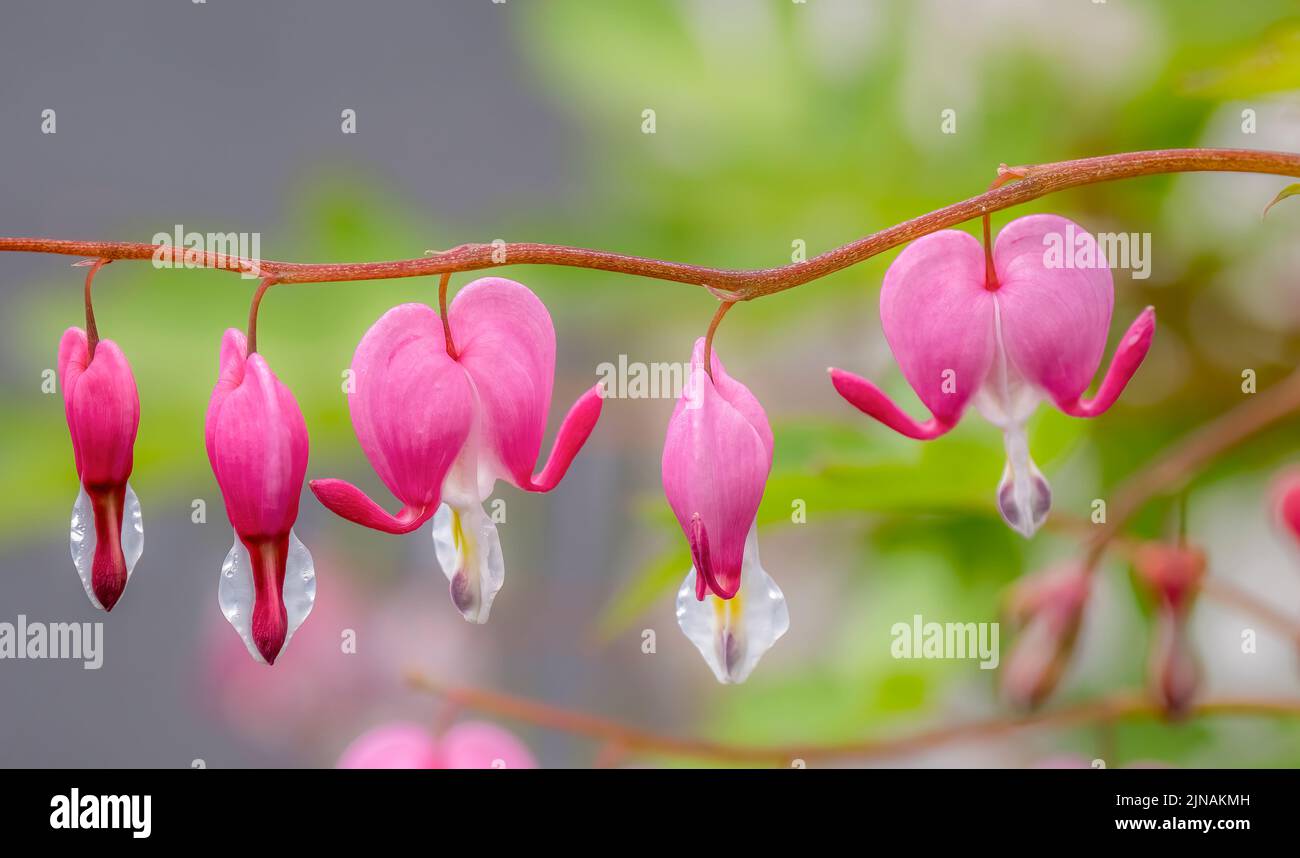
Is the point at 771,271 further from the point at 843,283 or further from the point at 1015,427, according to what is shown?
the point at 843,283

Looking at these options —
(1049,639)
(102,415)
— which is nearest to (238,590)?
(102,415)

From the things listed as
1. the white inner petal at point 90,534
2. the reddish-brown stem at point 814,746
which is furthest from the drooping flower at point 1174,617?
the white inner petal at point 90,534

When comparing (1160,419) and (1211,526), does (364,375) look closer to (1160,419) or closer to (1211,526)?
(1160,419)

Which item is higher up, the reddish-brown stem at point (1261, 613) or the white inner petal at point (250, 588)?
the white inner petal at point (250, 588)

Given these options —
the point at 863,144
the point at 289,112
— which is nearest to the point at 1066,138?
the point at 863,144

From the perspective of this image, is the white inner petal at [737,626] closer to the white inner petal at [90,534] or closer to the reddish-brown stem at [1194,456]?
the white inner petal at [90,534]

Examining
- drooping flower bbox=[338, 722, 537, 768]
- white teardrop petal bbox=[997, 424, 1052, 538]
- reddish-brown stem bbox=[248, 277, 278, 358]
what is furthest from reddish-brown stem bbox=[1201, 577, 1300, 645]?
reddish-brown stem bbox=[248, 277, 278, 358]
